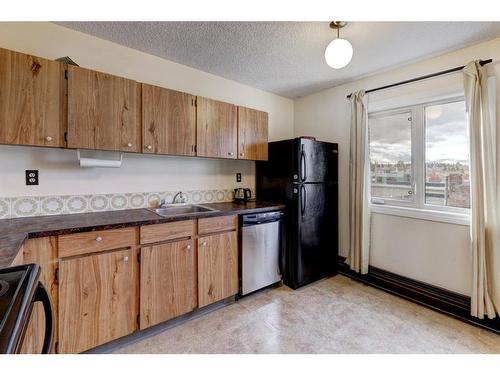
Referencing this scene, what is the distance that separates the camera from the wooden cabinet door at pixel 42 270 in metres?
1.40

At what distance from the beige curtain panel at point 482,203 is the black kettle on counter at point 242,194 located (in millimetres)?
2152

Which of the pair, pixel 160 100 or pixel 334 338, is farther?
pixel 160 100

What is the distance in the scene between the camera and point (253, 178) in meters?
3.26

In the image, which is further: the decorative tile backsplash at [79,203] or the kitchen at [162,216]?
the decorative tile backsplash at [79,203]

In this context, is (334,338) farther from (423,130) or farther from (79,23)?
(79,23)

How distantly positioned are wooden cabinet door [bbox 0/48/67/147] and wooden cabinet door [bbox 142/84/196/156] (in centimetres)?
56

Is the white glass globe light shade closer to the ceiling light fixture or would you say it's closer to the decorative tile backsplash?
the ceiling light fixture

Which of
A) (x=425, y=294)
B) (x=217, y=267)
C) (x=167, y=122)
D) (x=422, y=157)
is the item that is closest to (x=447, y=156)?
(x=422, y=157)

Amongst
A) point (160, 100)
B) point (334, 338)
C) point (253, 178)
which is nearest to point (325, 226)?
point (253, 178)

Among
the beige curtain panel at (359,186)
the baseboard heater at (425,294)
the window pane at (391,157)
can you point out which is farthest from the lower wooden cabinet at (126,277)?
the window pane at (391,157)

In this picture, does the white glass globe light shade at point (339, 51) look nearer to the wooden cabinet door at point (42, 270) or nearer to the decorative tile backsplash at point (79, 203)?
the decorative tile backsplash at point (79, 203)

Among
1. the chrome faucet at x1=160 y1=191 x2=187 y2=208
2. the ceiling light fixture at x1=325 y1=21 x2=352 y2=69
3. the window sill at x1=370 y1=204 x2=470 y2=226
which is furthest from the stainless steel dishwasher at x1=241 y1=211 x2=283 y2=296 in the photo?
the ceiling light fixture at x1=325 y1=21 x2=352 y2=69

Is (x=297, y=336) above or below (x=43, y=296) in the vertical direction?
below
